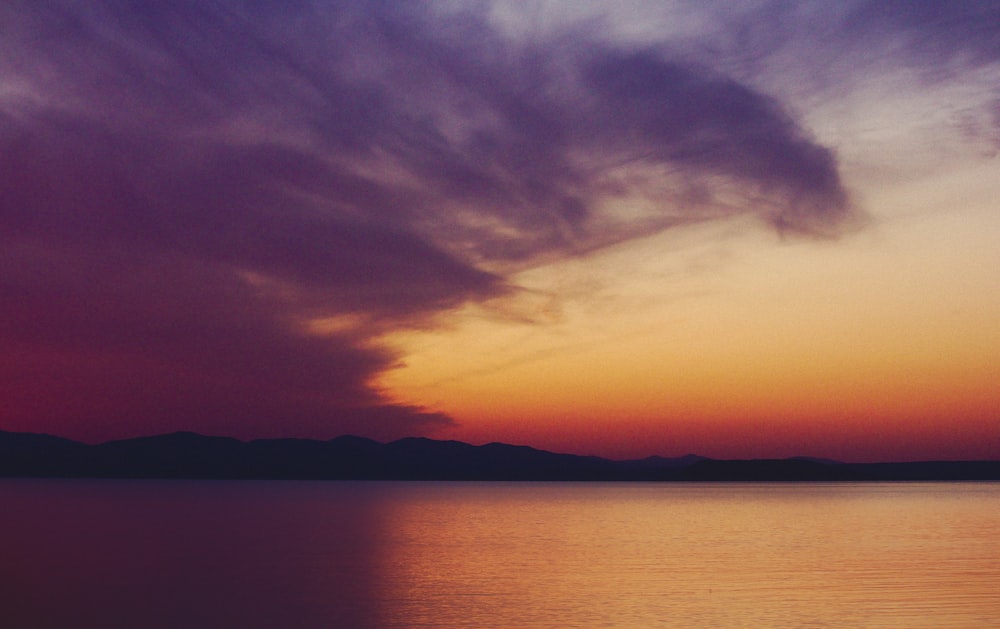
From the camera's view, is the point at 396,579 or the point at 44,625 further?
the point at 396,579

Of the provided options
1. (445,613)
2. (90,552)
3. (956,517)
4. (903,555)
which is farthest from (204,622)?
(956,517)

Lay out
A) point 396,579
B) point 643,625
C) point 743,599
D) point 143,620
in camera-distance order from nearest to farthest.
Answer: point 643,625, point 143,620, point 743,599, point 396,579

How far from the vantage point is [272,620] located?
32.0 m

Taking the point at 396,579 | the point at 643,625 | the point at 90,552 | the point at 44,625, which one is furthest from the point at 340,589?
the point at 90,552

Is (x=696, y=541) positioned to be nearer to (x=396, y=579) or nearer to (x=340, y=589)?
(x=396, y=579)

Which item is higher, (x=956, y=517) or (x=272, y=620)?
(x=956, y=517)

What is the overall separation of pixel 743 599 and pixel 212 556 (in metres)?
32.1

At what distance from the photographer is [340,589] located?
39562 millimetres

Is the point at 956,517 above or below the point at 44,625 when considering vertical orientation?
above

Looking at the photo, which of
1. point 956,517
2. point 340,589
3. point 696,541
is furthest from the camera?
point 956,517

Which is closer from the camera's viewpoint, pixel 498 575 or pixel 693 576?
pixel 693 576

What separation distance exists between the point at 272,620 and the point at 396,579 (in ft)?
38.2

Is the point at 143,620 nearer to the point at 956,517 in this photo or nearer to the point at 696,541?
the point at 696,541

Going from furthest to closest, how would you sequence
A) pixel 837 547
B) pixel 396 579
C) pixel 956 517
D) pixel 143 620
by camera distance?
pixel 956 517 < pixel 837 547 < pixel 396 579 < pixel 143 620
